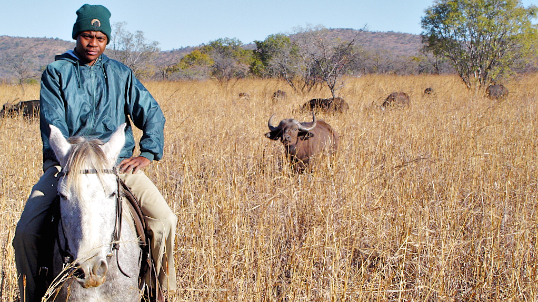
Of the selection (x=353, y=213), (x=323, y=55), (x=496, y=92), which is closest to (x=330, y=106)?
(x=323, y=55)

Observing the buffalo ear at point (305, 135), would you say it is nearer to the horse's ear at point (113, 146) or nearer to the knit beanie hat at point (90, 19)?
the knit beanie hat at point (90, 19)

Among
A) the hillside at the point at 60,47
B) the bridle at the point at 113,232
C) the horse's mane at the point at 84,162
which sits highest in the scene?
the hillside at the point at 60,47

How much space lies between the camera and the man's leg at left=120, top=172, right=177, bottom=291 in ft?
7.54

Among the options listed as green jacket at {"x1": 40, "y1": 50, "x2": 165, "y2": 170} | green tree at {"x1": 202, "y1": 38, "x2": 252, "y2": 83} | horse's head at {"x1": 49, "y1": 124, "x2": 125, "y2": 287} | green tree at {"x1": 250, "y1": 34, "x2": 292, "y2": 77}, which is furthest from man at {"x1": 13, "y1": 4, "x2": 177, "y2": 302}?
green tree at {"x1": 250, "y1": 34, "x2": 292, "y2": 77}

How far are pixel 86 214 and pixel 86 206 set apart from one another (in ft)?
0.12

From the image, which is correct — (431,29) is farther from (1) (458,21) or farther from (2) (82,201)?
(2) (82,201)

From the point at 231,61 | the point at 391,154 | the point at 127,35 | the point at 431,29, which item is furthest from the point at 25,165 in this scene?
the point at 231,61

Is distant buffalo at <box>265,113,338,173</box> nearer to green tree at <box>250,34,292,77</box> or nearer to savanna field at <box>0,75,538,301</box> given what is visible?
savanna field at <box>0,75,538,301</box>

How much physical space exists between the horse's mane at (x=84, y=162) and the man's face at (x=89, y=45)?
30.9 inches

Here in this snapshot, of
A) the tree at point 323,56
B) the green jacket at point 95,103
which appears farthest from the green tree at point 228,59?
the green jacket at point 95,103

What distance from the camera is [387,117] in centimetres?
862

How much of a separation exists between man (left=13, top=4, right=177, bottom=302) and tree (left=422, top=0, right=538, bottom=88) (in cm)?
1367

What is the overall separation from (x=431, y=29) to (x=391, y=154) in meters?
13.0

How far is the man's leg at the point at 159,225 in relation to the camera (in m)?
2.30
